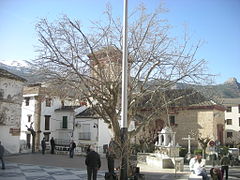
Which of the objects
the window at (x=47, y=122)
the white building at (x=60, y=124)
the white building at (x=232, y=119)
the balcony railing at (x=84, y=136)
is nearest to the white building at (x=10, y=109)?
the white building at (x=60, y=124)

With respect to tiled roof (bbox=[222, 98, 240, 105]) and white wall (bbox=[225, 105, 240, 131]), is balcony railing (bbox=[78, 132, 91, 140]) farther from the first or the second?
tiled roof (bbox=[222, 98, 240, 105])

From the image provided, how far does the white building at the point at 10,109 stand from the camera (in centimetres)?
2338

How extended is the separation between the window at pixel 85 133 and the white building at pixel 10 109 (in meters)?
8.68

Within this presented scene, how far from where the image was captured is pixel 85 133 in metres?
32.0

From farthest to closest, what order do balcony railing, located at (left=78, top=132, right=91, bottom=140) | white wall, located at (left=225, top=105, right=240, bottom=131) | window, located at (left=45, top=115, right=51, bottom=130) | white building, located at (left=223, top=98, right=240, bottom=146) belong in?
white wall, located at (left=225, top=105, right=240, bottom=131) < white building, located at (left=223, top=98, right=240, bottom=146) < window, located at (left=45, top=115, right=51, bottom=130) < balcony railing, located at (left=78, top=132, right=91, bottom=140)

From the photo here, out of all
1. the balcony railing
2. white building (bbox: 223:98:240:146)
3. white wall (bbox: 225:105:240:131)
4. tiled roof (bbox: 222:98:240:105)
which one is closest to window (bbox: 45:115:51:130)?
the balcony railing

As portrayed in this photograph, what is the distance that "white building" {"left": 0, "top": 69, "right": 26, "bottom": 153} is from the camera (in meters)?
23.4

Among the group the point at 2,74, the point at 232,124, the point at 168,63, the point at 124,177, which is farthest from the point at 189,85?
the point at 232,124

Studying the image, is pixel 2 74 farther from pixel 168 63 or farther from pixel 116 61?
pixel 168 63

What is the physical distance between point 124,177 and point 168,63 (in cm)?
546

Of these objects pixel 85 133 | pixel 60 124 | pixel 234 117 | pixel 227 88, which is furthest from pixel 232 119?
pixel 227 88

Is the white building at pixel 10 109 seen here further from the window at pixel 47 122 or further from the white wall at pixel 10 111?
the window at pixel 47 122

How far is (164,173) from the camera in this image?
15.3 m

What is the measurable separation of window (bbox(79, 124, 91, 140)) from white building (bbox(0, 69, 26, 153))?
8.68 m
